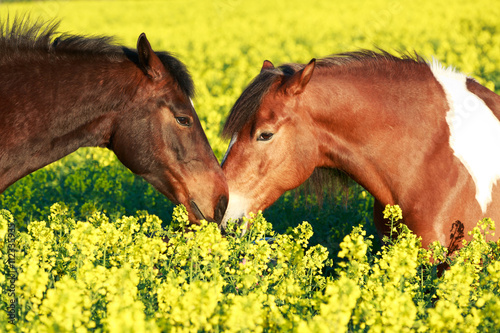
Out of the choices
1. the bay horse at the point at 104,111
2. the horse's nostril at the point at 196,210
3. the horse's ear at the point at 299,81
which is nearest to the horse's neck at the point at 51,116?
the bay horse at the point at 104,111

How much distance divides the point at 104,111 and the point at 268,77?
1181mm

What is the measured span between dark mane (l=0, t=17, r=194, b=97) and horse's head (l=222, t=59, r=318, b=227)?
47 cm

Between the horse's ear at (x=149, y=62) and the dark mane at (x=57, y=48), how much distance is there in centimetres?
9

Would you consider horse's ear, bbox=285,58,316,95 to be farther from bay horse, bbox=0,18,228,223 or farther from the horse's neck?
the horse's neck

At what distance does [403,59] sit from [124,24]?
25.5 metres

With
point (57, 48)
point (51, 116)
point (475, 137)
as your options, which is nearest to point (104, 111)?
point (51, 116)

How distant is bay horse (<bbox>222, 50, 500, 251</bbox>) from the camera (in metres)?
4.20

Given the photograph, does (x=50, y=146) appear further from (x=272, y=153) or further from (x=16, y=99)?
(x=272, y=153)

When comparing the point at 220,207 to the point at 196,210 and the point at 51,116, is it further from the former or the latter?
the point at 51,116

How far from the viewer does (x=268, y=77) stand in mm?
4266

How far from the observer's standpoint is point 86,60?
13.0 feet

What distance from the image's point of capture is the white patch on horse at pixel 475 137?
4.28m

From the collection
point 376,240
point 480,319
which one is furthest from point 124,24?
point 480,319

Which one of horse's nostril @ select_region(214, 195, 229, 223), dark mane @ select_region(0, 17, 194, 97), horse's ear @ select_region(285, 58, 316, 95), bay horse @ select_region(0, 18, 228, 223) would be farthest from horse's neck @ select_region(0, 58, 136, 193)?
horse's ear @ select_region(285, 58, 316, 95)
